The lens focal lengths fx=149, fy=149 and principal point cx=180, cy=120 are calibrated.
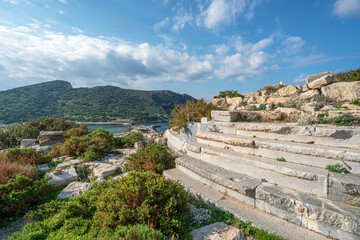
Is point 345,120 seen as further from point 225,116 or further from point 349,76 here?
point 349,76

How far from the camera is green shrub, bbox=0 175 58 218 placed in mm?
3064

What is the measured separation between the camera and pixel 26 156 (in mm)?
5434

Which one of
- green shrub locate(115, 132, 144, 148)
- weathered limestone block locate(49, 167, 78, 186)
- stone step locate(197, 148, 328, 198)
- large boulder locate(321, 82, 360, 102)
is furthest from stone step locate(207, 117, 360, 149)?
green shrub locate(115, 132, 144, 148)

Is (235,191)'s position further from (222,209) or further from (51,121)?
(51,121)

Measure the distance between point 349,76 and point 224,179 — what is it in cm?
909

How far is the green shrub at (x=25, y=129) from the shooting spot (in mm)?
9508

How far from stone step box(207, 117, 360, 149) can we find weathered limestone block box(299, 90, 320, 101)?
4177mm

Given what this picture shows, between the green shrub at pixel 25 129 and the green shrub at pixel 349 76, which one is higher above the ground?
the green shrub at pixel 349 76

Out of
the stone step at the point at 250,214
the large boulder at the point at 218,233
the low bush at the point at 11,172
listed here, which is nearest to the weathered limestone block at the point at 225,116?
the stone step at the point at 250,214

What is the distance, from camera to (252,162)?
3.41m

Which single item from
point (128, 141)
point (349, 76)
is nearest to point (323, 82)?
point (349, 76)

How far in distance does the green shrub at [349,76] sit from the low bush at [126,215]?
972 centimetres

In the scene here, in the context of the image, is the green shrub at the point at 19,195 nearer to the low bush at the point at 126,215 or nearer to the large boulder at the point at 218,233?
Result: the low bush at the point at 126,215

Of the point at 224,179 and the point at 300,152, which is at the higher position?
the point at 300,152
